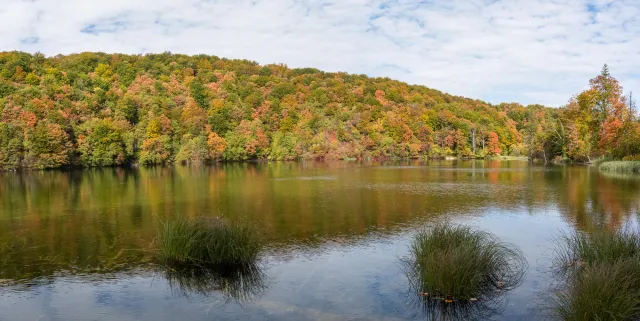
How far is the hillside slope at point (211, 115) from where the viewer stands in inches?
2432

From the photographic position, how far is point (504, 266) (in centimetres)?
1030

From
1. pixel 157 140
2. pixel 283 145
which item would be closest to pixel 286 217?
pixel 157 140

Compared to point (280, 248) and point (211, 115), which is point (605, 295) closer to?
point (280, 248)

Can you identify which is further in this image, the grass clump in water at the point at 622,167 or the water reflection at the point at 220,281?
the grass clump in water at the point at 622,167

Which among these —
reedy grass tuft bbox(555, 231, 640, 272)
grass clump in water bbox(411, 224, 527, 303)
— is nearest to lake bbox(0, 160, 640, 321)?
grass clump in water bbox(411, 224, 527, 303)

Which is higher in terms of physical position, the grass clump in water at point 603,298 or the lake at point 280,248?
the grass clump in water at point 603,298

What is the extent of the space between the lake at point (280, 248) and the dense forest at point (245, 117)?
1157 inches

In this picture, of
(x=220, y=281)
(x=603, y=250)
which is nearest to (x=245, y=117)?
(x=220, y=281)

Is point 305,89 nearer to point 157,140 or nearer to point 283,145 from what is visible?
point 283,145

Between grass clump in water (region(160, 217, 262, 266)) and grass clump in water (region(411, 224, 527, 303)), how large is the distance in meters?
4.00

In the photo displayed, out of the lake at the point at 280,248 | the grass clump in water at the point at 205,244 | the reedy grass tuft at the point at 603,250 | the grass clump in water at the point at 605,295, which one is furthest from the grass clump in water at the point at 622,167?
the grass clump in water at the point at 205,244

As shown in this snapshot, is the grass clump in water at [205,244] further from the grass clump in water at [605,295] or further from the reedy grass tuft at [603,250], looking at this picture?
the reedy grass tuft at [603,250]

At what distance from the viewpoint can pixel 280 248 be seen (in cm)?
1295

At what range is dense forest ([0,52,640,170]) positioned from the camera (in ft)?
181
